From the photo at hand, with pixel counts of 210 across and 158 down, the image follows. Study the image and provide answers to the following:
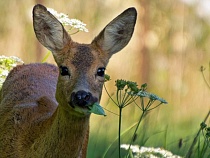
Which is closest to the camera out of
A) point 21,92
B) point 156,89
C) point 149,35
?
point 21,92

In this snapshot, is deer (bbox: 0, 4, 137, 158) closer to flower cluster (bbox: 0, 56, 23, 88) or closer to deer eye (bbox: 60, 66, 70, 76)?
deer eye (bbox: 60, 66, 70, 76)

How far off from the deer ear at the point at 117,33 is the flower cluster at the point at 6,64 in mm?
1222

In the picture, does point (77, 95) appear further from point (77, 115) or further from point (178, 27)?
point (178, 27)

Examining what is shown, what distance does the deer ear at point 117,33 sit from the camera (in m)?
6.79

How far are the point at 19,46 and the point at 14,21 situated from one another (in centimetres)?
93

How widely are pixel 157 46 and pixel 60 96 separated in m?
7.41

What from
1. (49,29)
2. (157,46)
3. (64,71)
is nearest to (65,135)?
(64,71)

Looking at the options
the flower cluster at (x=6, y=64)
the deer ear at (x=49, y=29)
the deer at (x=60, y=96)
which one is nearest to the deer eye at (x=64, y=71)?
the deer at (x=60, y=96)

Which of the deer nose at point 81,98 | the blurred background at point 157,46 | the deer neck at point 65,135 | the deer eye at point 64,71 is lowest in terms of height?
the deer neck at point 65,135

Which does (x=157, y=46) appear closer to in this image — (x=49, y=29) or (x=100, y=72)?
(x=49, y=29)

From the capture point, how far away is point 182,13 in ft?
43.2

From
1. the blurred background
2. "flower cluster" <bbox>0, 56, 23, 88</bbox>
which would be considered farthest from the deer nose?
the blurred background

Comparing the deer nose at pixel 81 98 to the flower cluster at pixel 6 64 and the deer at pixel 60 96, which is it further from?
the flower cluster at pixel 6 64

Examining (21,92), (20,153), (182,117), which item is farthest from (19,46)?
(20,153)
